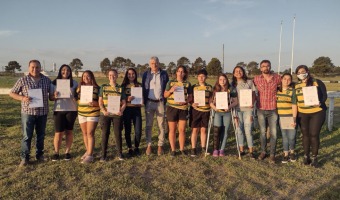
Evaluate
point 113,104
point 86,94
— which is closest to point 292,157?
point 113,104

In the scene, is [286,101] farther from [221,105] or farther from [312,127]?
[221,105]

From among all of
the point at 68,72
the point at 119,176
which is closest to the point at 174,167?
the point at 119,176

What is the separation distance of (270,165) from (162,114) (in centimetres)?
264

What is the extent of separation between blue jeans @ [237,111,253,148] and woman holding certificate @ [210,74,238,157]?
310 mm

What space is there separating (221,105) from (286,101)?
138 cm

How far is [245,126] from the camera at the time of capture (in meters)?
6.59

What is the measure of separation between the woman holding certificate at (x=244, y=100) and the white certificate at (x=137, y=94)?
7.13ft

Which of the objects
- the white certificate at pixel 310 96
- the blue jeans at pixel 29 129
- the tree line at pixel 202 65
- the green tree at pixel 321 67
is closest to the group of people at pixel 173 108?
the blue jeans at pixel 29 129

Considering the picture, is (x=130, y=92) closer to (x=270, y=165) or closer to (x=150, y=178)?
(x=150, y=178)

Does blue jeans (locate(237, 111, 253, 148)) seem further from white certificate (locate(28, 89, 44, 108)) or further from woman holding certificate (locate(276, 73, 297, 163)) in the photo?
white certificate (locate(28, 89, 44, 108))

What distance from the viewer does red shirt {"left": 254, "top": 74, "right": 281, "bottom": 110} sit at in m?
6.21

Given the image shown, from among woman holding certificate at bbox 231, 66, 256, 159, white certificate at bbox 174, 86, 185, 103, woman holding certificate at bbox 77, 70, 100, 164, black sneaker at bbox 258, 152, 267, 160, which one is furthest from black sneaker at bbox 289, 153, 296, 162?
woman holding certificate at bbox 77, 70, 100, 164

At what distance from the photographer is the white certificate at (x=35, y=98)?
18.6ft

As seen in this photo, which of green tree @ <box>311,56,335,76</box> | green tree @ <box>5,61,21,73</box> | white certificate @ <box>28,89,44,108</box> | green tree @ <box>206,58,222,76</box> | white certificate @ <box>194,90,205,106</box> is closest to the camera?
white certificate @ <box>28,89,44,108</box>
